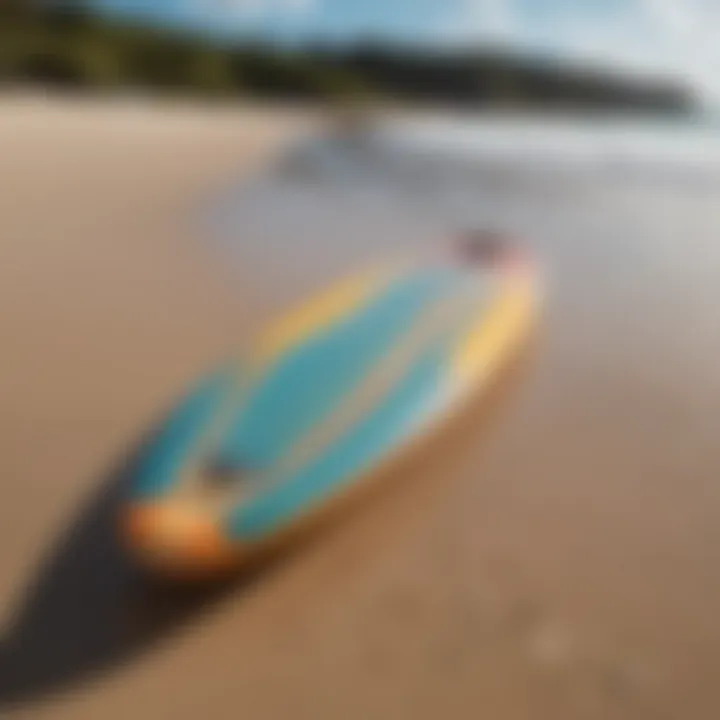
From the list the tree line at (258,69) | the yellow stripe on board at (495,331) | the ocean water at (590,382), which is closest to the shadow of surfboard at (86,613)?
the ocean water at (590,382)

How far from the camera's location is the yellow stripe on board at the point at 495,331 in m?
1.94

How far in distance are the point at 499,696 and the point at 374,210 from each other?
2098 mm

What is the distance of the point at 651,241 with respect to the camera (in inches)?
122

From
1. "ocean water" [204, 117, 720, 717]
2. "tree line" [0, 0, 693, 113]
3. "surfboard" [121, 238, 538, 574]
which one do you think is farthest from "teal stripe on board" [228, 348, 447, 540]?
"tree line" [0, 0, 693, 113]

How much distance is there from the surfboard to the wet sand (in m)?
0.07

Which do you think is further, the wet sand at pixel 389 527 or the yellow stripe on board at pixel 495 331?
the yellow stripe on board at pixel 495 331

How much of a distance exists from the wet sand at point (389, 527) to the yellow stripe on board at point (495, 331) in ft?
0.21

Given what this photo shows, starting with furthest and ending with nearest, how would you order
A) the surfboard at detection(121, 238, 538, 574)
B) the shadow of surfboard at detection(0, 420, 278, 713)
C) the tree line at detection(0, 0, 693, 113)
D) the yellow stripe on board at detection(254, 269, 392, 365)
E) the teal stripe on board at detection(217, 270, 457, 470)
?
the tree line at detection(0, 0, 693, 113) < the yellow stripe on board at detection(254, 269, 392, 365) < the teal stripe on board at detection(217, 270, 457, 470) < the surfboard at detection(121, 238, 538, 574) < the shadow of surfboard at detection(0, 420, 278, 713)

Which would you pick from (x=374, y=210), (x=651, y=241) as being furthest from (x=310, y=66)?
(x=651, y=241)

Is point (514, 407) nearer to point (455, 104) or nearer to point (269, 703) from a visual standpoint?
point (269, 703)

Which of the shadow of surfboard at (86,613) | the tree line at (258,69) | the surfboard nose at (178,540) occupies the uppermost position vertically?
the surfboard nose at (178,540)

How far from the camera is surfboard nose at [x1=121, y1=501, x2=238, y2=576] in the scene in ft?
4.56

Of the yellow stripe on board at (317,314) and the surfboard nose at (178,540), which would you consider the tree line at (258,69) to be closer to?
the yellow stripe on board at (317,314)

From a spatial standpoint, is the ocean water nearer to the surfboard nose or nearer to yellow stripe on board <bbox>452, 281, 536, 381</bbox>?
yellow stripe on board <bbox>452, 281, 536, 381</bbox>
